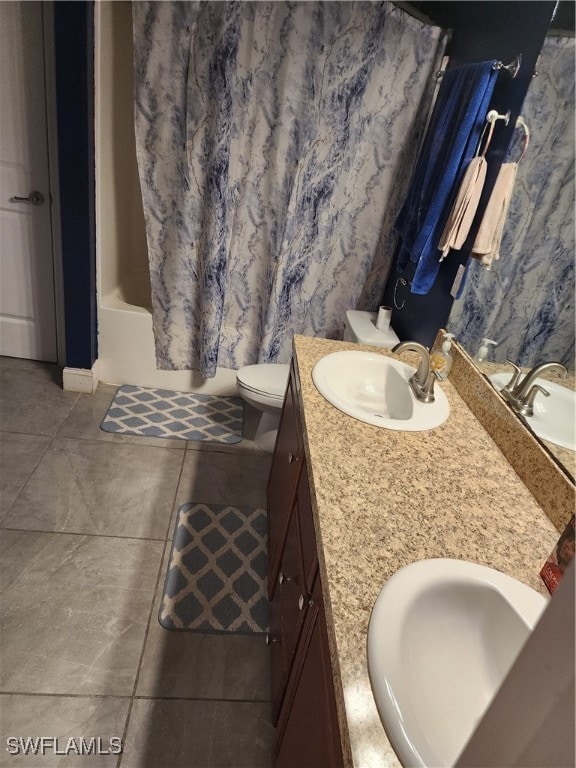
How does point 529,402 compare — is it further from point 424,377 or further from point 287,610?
point 287,610

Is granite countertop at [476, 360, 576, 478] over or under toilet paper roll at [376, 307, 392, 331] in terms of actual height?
over

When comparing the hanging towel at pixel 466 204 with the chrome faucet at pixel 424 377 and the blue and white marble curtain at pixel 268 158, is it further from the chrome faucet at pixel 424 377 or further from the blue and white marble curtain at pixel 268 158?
the blue and white marble curtain at pixel 268 158

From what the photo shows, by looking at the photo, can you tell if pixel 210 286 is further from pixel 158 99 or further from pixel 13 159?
pixel 13 159

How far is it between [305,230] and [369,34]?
0.83m

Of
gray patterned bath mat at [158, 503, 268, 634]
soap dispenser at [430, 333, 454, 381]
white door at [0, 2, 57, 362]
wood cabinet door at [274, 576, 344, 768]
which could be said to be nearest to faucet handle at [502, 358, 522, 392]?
soap dispenser at [430, 333, 454, 381]

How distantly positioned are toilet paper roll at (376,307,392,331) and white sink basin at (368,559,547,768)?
4.84 ft

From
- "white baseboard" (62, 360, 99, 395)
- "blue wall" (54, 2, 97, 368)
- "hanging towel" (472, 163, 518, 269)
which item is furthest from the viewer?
"white baseboard" (62, 360, 99, 395)

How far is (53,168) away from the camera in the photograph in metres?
2.13

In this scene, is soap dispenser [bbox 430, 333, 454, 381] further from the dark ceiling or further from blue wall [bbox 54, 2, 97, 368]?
blue wall [bbox 54, 2, 97, 368]

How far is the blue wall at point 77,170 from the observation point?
1.80 meters

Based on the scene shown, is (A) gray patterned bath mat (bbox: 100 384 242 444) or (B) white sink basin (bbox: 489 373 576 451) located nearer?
(B) white sink basin (bbox: 489 373 576 451)

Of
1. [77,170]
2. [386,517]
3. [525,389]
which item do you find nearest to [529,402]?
[525,389]

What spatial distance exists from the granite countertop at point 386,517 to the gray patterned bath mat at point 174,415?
125cm

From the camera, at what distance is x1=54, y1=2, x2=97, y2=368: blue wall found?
1.80m
